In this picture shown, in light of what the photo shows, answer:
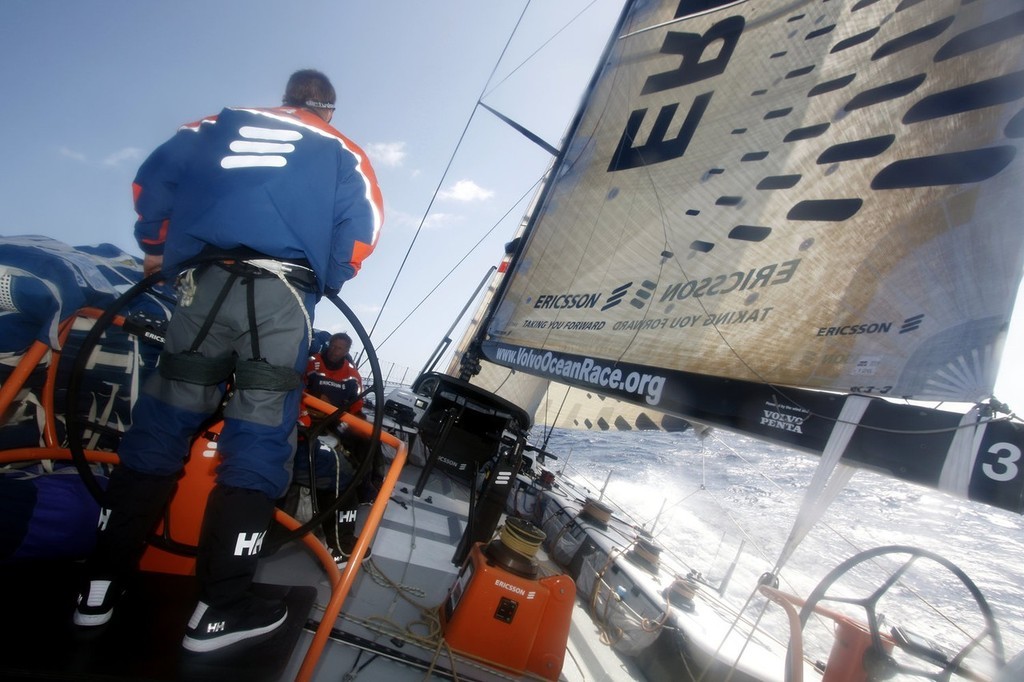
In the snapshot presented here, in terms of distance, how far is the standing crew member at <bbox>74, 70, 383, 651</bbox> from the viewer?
1202 millimetres

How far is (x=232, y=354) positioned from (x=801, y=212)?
→ 2.69 metres

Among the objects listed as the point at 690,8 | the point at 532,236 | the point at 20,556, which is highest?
the point at 690,8

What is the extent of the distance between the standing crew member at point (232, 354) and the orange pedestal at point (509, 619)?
819 millimetres

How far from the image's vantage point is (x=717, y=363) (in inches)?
91.0

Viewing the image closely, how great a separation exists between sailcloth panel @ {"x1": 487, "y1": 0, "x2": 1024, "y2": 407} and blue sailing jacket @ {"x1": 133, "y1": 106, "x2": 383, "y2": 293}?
1.76 metres

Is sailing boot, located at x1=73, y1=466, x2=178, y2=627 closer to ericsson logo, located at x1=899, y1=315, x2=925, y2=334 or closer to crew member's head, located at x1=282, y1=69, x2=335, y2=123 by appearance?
crew member's head, located at x1=282, y1=69, x2=335, y2=123

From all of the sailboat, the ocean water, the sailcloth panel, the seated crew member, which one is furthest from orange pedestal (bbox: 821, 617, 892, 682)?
the seated crew member

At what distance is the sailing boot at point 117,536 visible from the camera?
1.19 metres

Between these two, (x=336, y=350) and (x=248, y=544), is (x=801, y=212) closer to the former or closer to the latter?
(x=248, y=544)

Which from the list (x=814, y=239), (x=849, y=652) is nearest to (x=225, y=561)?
(x=849, y=652)

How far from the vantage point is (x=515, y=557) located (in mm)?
1960

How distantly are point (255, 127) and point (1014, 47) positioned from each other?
2.86 metres

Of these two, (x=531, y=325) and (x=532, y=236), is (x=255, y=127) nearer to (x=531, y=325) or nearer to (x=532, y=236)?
(x=531, y=325)

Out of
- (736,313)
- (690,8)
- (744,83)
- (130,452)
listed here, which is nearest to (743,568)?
(736,313)
